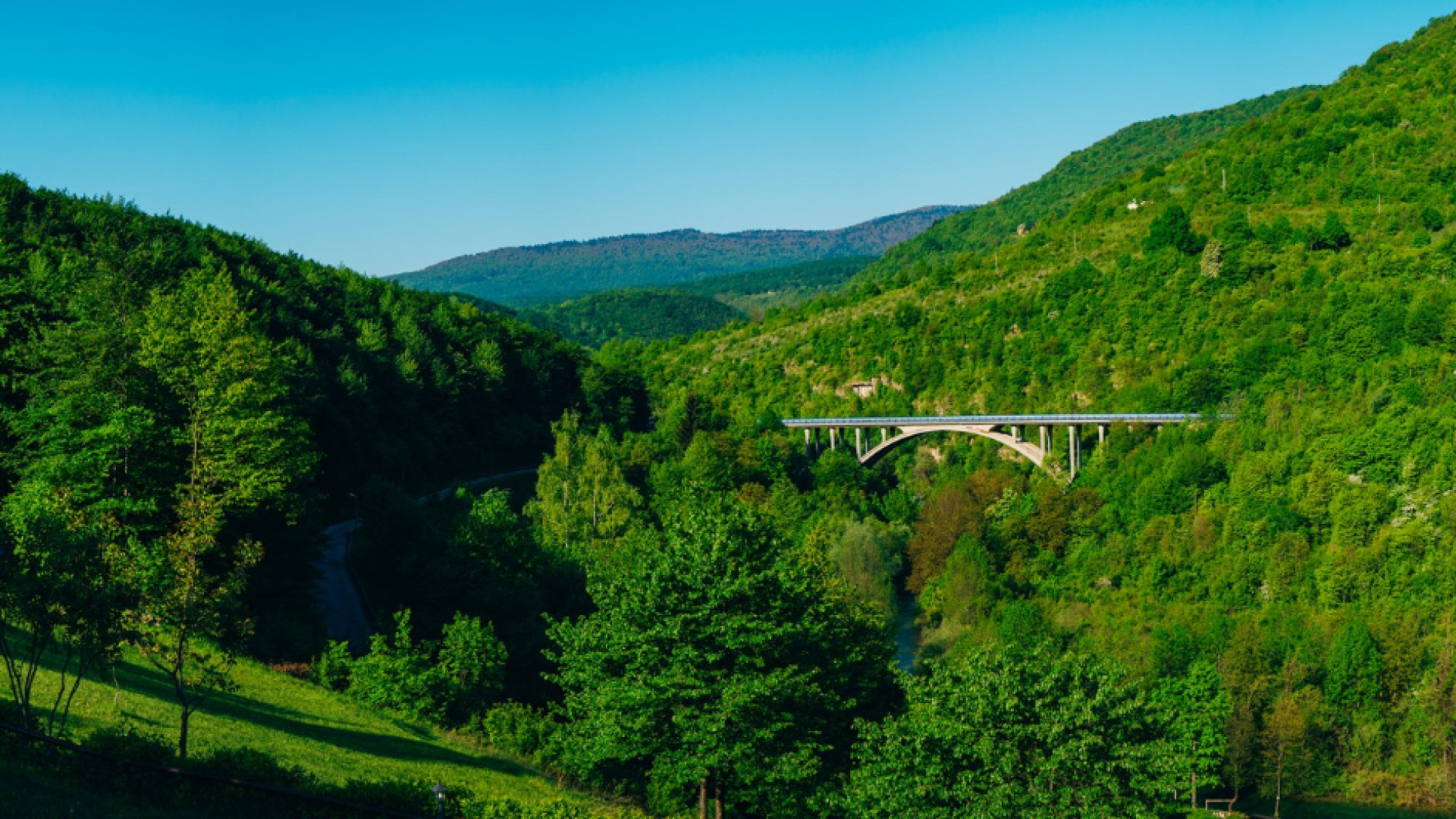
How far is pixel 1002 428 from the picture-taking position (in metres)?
76.2

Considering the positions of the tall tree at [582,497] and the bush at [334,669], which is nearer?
the bush at [334,669]

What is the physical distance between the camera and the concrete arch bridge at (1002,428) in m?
67.9

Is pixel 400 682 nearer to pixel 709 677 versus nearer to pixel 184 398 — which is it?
pixel 709 677

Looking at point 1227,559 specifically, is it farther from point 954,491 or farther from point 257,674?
point 257,674

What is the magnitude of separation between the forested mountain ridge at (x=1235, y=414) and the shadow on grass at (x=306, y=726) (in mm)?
23525

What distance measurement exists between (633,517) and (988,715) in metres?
34.7

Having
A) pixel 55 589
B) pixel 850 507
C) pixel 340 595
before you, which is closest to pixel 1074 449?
pixel 850 507

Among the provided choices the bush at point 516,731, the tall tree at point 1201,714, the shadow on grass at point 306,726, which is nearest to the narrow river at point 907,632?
the tall tree at point 1201,714

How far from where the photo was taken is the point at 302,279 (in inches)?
3014

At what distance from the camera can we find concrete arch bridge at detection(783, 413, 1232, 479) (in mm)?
67875

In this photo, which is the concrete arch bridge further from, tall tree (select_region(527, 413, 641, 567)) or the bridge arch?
tall tree (select_region(527, 413, 641, 567))

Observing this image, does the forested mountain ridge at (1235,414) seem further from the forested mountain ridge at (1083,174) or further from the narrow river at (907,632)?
the forested mountain ridge at (1083,174)

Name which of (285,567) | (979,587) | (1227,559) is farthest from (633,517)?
(1227,559)

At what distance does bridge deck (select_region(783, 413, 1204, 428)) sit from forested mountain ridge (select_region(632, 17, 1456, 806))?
1114 millimetres
